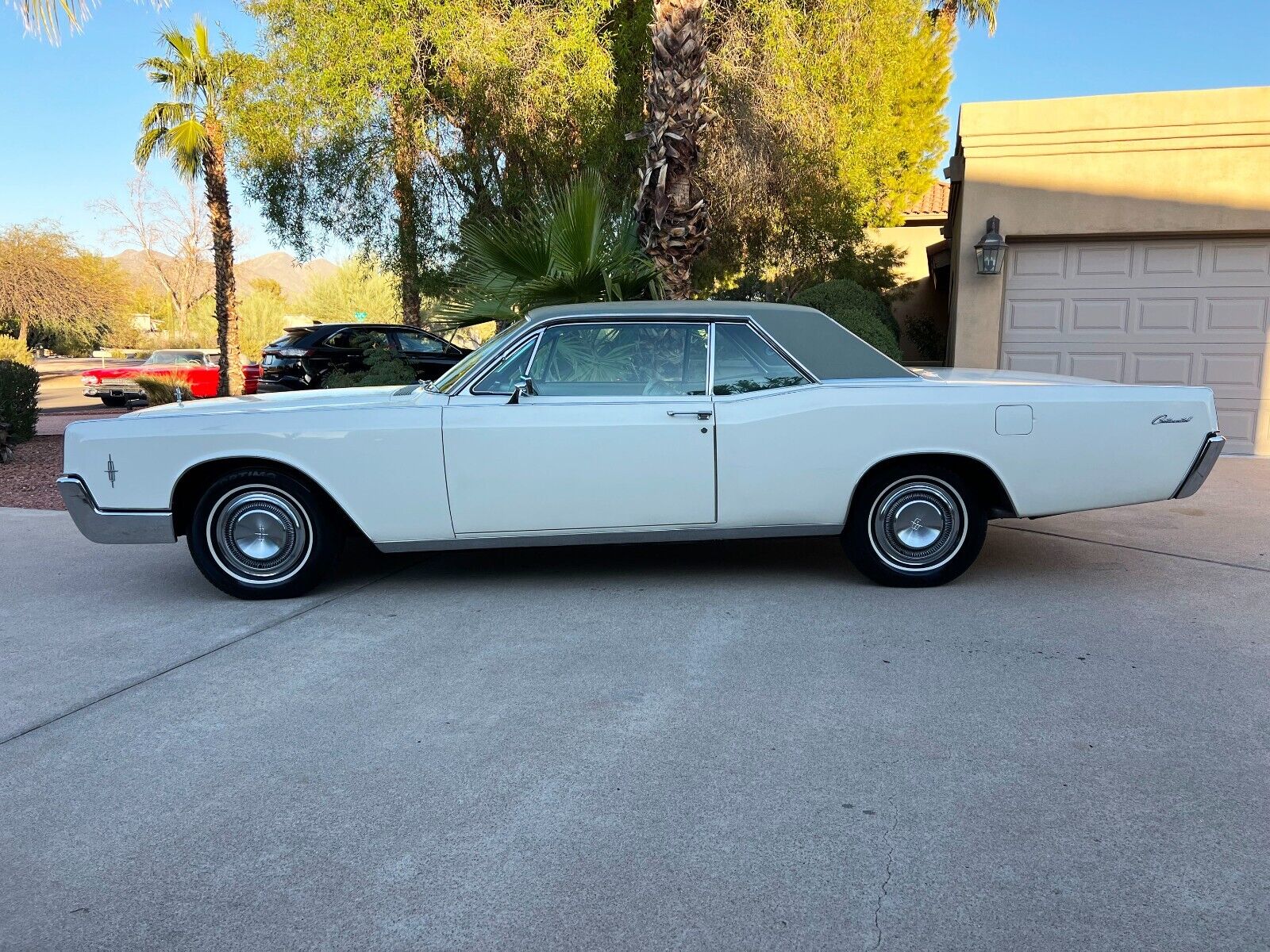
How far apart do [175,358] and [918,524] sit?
78.5ft

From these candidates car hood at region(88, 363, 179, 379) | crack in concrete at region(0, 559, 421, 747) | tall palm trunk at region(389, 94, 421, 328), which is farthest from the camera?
car hood at region(88, 363, 179, 379)

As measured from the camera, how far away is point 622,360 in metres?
5.21

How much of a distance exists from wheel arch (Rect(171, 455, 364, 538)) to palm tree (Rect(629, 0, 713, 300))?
4.43 meters

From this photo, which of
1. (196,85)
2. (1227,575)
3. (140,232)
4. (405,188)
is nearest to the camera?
(1227,575)

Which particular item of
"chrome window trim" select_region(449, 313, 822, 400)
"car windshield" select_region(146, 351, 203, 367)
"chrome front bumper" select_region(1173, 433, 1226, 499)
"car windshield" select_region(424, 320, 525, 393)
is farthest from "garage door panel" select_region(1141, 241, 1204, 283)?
"car windshield" select_region(146, 351, 203, 367)

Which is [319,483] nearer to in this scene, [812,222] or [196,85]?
[812,222]

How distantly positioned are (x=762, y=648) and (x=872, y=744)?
1.04 m

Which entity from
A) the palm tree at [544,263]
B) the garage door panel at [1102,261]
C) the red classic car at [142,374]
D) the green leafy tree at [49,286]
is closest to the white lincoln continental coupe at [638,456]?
the palm tree at [544,263]

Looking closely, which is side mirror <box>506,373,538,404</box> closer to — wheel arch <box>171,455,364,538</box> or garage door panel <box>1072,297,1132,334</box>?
wheel arch <box>171,455,364,538</box>

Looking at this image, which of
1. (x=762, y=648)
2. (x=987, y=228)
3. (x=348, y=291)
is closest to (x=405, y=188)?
(x=987, y=228)

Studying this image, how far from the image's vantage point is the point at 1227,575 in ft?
17.9

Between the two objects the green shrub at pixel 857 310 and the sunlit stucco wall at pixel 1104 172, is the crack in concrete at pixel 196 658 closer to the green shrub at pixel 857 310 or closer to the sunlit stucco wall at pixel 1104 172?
the green shrub at pixel 857 310

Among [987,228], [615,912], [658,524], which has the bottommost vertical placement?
[615,912]

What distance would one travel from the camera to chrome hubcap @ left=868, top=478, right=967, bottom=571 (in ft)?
17.1
